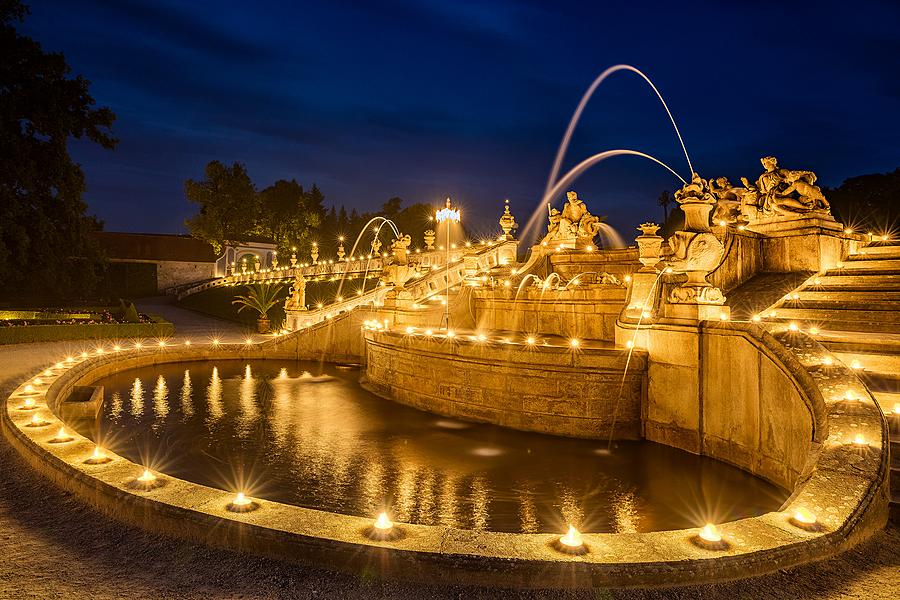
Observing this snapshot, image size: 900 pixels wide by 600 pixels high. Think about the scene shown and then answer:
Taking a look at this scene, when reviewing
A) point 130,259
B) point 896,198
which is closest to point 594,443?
point 896,198

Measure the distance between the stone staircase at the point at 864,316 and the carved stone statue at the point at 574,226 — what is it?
886 centimetres

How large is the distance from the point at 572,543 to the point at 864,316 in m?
A: 9.21

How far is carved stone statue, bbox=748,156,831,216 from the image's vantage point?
14.2 metres

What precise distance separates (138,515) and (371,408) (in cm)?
815

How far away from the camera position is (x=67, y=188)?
29625 mm

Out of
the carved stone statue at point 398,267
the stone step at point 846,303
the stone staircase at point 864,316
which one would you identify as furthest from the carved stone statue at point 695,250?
the carved stone statue at point 398,267

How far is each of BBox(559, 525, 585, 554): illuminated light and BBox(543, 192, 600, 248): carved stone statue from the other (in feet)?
59.0

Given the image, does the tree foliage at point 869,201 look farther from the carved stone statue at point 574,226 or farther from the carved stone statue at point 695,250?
the carved stone statue at point 695,250

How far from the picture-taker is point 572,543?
426 centimetres

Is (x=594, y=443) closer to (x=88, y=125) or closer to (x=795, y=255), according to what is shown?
(x=795, y=255)

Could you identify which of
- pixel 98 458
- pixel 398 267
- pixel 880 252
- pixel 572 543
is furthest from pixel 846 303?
pixel 398 267

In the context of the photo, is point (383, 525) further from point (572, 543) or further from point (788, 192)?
point (788, 192)

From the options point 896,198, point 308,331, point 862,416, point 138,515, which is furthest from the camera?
point 896,198

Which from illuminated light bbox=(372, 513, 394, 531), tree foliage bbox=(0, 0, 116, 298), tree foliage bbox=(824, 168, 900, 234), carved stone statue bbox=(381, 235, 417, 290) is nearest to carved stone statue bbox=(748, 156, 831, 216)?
carved stone statue bbox=(381, 235, 417, 290)
